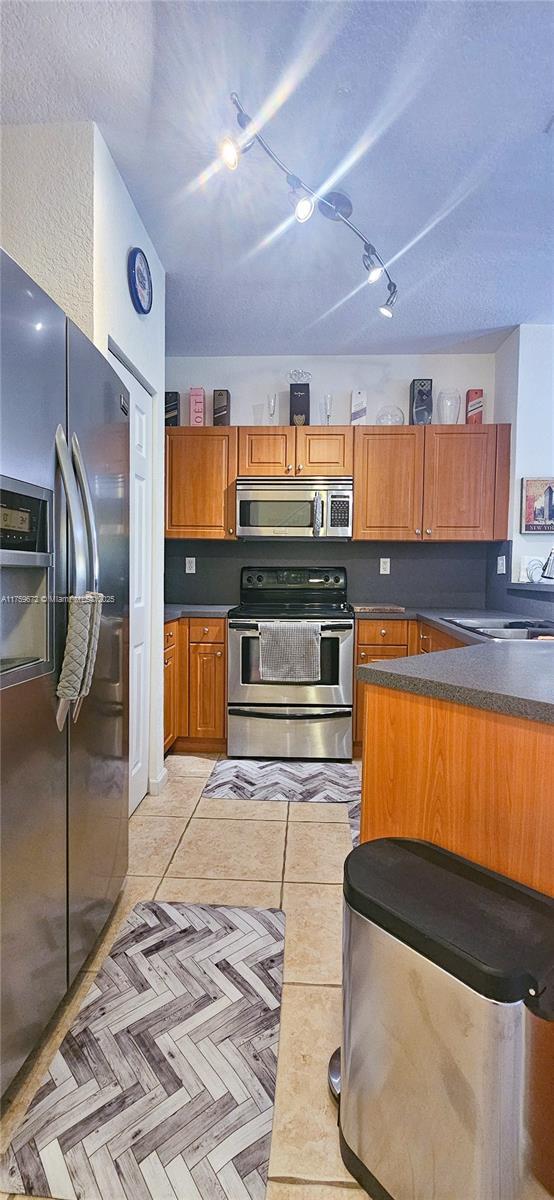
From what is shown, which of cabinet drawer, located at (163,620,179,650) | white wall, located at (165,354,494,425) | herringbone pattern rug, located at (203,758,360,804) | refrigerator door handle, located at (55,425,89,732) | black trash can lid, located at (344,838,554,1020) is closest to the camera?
black trash can lid, located at (344,838,554,1020)

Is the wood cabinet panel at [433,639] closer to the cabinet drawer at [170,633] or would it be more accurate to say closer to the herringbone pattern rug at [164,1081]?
the cabinet drawer at [170,633]

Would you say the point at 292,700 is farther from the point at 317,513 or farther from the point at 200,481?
the point at 200,481

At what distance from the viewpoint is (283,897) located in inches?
75.7

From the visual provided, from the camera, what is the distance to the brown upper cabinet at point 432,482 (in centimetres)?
353

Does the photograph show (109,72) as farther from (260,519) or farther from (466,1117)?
(466,1117)

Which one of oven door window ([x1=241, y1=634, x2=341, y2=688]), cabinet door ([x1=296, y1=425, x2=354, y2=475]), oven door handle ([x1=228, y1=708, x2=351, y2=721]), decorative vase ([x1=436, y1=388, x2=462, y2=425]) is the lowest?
oven door handle ([x1=228, y1=708, x2=351, y2=721])

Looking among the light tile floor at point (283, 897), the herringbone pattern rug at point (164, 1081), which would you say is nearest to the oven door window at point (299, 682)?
the light tile floor at point (283, 897)

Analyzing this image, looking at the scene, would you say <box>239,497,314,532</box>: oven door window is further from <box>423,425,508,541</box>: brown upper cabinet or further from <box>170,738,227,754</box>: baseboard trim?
<box>170,738,227,754</box>: baseboard trim

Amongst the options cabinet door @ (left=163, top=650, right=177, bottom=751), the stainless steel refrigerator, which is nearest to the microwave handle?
cabinet door @ (left=163, top=650, right=177, bottom=751)

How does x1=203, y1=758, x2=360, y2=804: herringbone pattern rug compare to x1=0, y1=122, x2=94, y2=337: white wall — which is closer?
x1=0, y1=122, x2=94, y2=337: white wall

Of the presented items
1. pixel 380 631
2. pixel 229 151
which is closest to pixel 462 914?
pixel 229 151

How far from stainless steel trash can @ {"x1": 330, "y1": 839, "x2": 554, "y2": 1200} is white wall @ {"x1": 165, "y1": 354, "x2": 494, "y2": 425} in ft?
11.0

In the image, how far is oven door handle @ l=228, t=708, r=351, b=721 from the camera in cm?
332

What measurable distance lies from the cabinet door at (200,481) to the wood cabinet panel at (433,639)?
53.7 inches
